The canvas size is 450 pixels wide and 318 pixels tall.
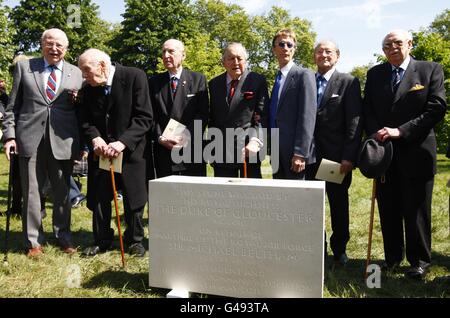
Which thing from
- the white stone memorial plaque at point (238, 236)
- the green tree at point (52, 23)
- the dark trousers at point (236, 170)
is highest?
the green tree at point (52, 23)

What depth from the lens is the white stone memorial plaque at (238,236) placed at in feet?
11.4

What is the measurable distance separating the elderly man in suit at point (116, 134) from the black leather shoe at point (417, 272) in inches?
116

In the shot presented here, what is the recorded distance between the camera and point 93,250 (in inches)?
199

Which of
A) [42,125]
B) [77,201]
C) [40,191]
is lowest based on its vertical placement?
[77,201]

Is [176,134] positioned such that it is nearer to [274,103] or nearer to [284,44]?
[274,103]

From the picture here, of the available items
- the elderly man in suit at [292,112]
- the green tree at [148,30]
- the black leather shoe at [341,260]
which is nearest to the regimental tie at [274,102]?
the elderly man in suit at [292,112]

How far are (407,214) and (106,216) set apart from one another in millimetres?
3398

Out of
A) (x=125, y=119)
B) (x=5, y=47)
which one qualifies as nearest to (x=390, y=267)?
(x=125, y=119)

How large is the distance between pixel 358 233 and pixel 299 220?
9.75 ft

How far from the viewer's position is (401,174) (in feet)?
14.2

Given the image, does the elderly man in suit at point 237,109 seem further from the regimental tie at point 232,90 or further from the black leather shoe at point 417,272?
the black leather shoe at point 417,272
